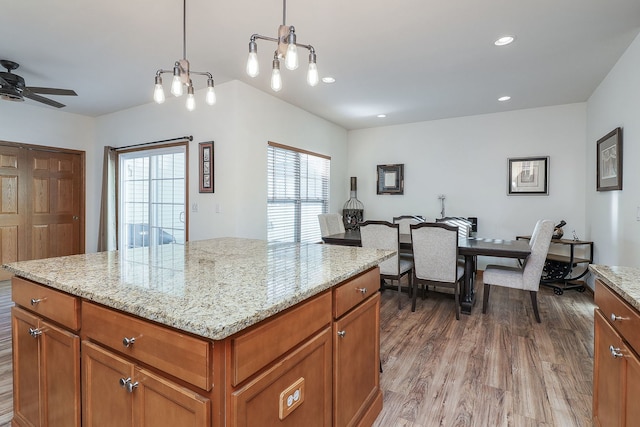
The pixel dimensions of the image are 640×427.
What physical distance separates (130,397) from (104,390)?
164 mm

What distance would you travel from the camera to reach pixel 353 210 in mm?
6051

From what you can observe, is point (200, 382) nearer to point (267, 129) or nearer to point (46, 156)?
point (267, 129)

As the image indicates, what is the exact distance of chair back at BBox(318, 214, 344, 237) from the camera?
4277 millimetres

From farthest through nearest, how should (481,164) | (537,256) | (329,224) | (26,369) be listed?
(481,164), (329,224), (537,256), (26,369)

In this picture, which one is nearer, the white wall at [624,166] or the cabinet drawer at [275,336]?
the cabinet drawer at [275,336]

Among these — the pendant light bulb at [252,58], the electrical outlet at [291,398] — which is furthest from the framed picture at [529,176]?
the electrical outlet at [291,398]

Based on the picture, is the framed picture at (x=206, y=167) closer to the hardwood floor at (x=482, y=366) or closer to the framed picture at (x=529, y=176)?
the hardwood floor at (x=482, y=366)

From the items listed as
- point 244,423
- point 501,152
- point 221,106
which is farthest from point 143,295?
point 501,152

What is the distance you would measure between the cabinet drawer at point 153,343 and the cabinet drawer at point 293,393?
128 mm

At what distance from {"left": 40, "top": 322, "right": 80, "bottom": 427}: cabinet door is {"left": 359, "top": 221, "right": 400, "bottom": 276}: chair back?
2716 millimetres

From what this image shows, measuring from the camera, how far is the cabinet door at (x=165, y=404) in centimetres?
86

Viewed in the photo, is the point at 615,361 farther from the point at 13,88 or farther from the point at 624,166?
the point at 13,88

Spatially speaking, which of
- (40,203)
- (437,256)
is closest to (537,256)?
(437,256)

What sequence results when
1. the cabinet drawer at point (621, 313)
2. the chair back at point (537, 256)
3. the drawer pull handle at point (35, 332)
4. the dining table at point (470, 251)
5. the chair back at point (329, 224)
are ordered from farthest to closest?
the chair back at point (329, 224) < the dining table at point (470, 251) < the chair back at point (537, 256) < the drawer pull handle at point (35, 332) < the cabinet drawer at point (621, 313)
